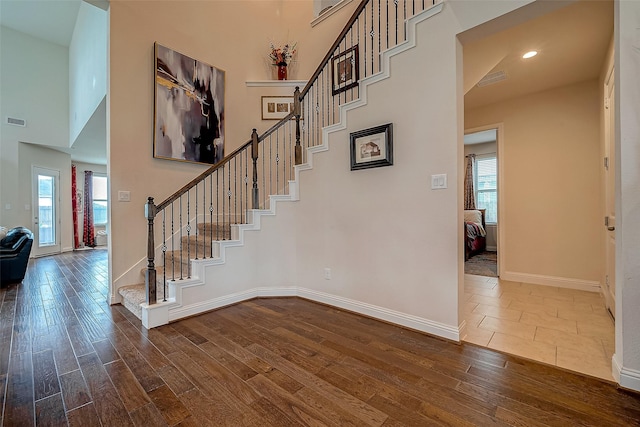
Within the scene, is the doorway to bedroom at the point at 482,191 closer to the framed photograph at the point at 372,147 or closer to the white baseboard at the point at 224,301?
the framed photograph at the point at 372,147

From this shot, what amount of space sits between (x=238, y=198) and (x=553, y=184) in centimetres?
458

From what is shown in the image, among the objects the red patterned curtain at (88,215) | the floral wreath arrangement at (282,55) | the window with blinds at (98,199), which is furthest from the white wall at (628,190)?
the window with blinds at (98,199)

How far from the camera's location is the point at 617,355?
1617 millimetres

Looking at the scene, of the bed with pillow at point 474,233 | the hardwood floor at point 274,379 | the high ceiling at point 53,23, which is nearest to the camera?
the hardwood floor at point 274,379

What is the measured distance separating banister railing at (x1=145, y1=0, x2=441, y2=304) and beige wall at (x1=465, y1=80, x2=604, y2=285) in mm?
2267

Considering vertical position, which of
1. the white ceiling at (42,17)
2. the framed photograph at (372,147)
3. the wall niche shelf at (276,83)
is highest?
the white ceiling at (42,17)

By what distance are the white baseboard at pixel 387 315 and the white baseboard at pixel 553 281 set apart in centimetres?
259

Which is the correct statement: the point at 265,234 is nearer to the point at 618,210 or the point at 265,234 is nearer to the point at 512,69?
the point at 618,210

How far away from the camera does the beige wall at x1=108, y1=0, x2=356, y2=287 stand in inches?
124

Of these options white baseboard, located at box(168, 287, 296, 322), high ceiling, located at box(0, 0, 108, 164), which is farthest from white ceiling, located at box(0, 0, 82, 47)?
white baseboard, located at box(168, 287, 296, 322)

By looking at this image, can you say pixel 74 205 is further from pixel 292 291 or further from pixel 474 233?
pixel 474 233

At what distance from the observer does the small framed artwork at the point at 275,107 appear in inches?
172

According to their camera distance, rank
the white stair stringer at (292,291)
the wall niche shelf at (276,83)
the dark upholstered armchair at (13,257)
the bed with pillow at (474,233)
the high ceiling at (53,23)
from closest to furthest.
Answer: the white stair stringer at (292,291) → the dark upholstered armchair at (13,257) → the wall niche shelf at (276,83) → the high ceiling at (53,23) → the bed with pillow at (474,233)

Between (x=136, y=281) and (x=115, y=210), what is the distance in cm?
90
